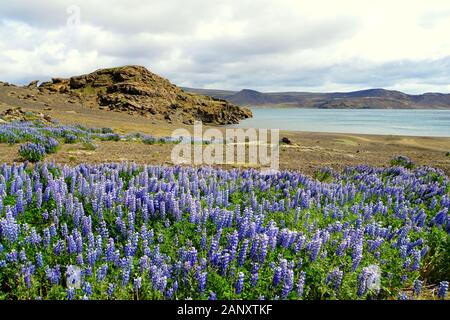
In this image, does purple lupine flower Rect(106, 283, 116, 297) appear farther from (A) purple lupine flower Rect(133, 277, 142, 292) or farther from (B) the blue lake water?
(B) the blue lake water

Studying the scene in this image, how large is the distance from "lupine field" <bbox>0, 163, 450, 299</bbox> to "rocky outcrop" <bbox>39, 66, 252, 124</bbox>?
52.1 meters

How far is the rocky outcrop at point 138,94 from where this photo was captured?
191 ft

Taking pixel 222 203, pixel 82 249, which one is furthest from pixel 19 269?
pixel 222 203

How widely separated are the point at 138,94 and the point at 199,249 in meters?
60.3

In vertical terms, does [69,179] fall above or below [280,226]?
above

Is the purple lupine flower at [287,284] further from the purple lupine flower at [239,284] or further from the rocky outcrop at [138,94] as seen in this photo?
the rocky outcrop at [138,94]

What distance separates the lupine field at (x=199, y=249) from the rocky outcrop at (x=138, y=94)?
52.1 m

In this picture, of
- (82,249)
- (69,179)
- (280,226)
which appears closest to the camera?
(82,249)

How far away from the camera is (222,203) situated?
5750mm

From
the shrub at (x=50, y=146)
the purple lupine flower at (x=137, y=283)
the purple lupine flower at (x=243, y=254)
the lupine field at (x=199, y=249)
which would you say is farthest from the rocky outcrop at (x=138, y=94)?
the purple lupine flower at (x=137, y=283)

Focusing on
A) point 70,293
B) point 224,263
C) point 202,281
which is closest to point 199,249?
point 224,263

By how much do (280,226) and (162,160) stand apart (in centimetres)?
705

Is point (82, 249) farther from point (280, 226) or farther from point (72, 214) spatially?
point (280, 226)

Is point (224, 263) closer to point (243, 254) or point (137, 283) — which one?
point (243, 254)
